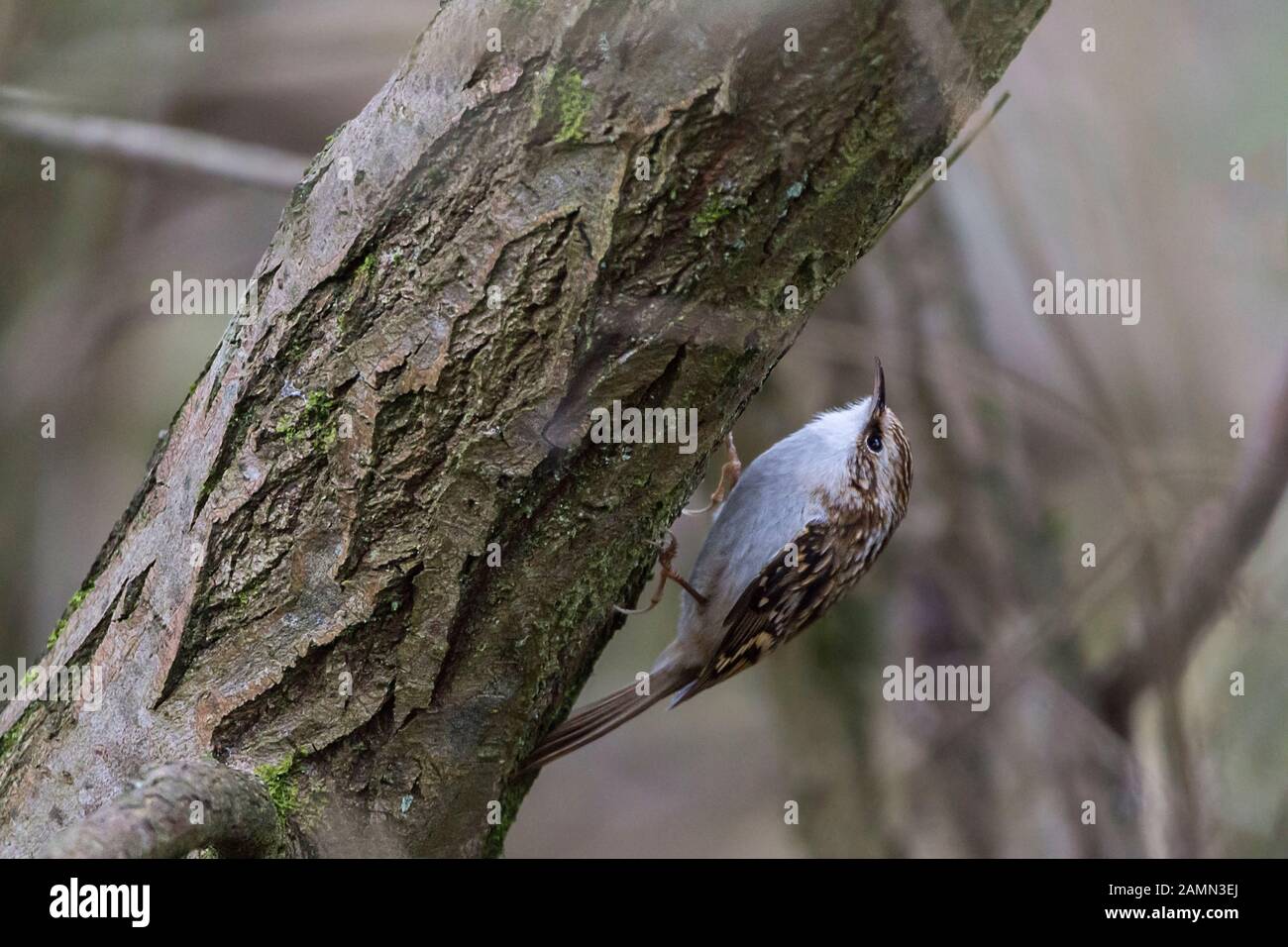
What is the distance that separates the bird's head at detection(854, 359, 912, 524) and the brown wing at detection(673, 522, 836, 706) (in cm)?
25

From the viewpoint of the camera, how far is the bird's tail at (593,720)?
2.52m

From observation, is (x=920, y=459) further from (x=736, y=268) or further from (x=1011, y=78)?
(x=736, y=268)

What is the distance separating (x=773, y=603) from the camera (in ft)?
11.6

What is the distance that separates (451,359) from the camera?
68.7 inches

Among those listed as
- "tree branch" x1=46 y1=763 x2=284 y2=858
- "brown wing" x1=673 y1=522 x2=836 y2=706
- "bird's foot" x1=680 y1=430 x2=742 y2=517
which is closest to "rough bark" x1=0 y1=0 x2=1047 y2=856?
"tree branch" x1=46 y1=763 x2=284 y2=858

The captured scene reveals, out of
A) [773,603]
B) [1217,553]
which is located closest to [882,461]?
[773,603]

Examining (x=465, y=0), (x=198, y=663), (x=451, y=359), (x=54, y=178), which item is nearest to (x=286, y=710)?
(x=198, y=663)

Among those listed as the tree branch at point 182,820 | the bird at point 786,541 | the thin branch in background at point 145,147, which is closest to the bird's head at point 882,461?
the bird at point 786,541

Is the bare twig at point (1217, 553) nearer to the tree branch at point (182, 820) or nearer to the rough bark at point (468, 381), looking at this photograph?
the rough bark at point (468, 381)

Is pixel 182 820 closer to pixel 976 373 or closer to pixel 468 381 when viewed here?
pixel 468 381

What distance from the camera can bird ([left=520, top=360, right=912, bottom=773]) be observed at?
3.54 meters

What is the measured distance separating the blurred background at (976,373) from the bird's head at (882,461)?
68cm

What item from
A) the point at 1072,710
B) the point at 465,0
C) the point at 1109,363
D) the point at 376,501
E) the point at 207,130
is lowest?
the point at 1072,710

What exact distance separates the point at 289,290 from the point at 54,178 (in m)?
3.21
